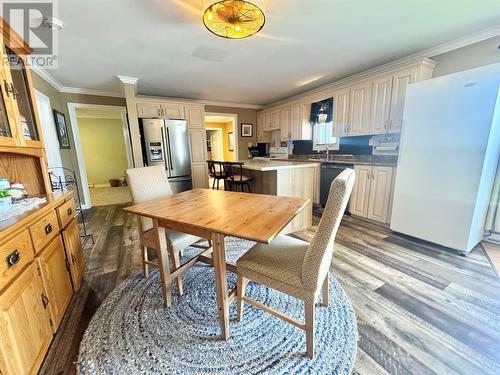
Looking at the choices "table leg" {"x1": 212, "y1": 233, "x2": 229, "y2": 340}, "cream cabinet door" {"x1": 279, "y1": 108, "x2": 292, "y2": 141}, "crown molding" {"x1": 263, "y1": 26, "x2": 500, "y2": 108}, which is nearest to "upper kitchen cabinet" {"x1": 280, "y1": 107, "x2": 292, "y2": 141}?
"cream cabinet door" {"x1": 279, "y1": 108, "x2": 292, "y2": 141}

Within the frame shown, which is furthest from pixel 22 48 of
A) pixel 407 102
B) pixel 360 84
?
pixel 360 84

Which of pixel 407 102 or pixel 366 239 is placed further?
pixel 366 239

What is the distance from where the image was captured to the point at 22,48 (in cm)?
159

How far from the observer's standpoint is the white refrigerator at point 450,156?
1907mm

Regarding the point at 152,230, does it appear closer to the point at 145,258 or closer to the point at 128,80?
the point at 145,258

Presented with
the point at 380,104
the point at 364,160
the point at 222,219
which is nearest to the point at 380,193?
the point at 364,160

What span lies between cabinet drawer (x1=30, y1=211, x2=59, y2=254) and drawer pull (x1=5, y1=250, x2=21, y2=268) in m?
0.17

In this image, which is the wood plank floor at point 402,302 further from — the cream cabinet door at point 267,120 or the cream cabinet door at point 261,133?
the cream cabinet door at point 261,133

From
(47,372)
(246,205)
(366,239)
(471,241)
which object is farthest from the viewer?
(366,239)

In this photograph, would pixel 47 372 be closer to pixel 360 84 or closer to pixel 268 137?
pixel 360 84

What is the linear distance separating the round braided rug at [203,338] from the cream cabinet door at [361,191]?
197 cm

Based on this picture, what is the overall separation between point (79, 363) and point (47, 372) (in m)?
0.15

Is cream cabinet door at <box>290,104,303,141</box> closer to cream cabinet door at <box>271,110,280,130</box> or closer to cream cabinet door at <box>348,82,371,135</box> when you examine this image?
cream cabinet door at <box>271,110,280,130</box>

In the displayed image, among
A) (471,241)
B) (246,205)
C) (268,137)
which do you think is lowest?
(471,241)
